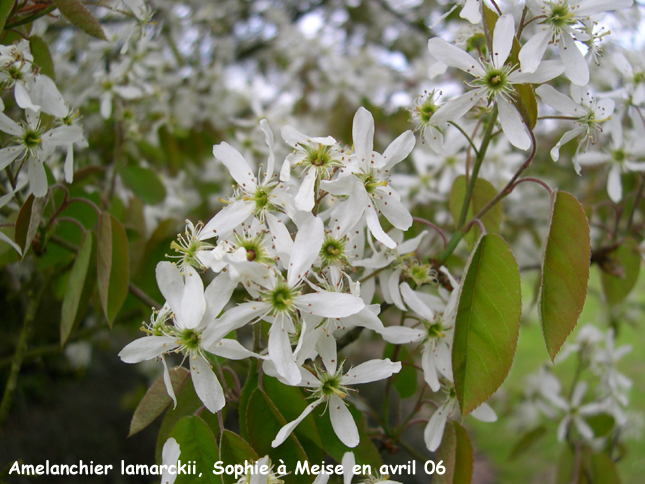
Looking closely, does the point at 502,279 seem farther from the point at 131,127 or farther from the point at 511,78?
the point at 131,127

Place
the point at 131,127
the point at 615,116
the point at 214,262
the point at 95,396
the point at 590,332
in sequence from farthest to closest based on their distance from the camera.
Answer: the point at 95,396 < the point at 590,332 < the point at 131,127 < the point at 615,116 < the point at 214,262

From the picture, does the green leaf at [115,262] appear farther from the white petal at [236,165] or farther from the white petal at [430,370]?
the white petal at [430,370]

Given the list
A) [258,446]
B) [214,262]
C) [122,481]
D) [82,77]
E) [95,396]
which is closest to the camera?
[214,262]

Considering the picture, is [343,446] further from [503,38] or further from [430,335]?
[503,38]

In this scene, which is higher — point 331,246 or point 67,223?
point 67,223

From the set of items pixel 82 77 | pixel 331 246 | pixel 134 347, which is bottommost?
pixel 134 347

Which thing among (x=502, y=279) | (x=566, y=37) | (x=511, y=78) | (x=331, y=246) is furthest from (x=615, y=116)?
(x=331, y=246)

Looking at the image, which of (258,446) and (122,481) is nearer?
(258,446)
